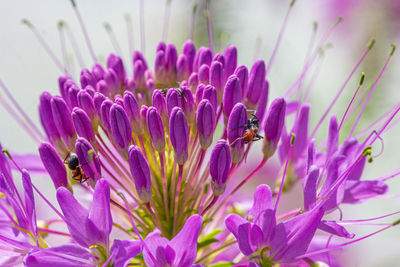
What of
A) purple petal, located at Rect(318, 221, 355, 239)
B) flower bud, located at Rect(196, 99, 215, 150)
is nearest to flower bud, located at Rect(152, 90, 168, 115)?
flower bud, located at Rect(196, 99, 215, 150)

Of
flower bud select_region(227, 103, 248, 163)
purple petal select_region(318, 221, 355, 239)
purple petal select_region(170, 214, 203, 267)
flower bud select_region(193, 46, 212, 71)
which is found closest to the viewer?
purple petal select_region(170, 214, 203, 267)

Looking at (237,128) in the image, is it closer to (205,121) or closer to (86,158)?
(205,121)

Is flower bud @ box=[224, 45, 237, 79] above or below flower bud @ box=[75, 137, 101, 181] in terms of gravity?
above

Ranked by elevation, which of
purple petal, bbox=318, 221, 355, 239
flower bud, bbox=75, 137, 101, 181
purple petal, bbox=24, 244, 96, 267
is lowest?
purple petal, bbox=24, 244, 96, 267

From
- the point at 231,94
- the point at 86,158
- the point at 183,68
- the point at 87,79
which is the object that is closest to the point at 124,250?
the point at 86,158

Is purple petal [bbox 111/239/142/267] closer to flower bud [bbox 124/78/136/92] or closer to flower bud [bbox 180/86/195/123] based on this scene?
flower bud [bbox 180/86/195/123]

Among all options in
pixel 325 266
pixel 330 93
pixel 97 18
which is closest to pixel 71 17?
pixel 97 18

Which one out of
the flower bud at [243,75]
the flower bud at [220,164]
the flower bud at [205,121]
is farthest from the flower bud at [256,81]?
the flower bud at [220,164]
